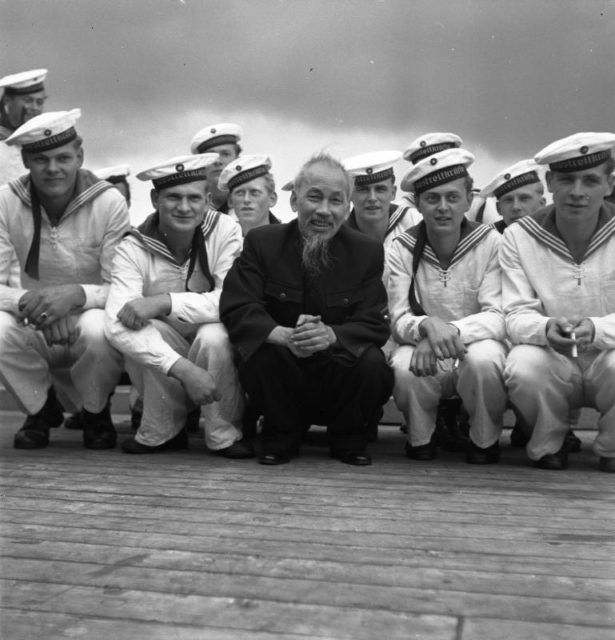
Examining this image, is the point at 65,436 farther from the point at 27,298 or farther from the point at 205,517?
the point at 205,517

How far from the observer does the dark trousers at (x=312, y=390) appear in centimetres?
418

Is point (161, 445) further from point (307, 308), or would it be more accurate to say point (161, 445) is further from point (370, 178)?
point (370, 178)

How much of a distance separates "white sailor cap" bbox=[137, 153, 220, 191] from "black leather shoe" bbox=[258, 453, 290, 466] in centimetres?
139

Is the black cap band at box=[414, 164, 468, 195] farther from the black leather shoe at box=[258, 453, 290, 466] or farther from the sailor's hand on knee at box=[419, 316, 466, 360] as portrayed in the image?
the black leather shoe at box=[258, 453, 290, 466]

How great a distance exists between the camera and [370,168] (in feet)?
18.5

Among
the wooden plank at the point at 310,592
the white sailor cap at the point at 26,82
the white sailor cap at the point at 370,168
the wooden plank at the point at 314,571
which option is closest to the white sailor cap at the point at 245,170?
the white sailor cap at the point at 370,168

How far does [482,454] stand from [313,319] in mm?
1008

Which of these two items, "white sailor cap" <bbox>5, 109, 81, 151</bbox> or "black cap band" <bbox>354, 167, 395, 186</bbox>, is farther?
"black cap band" <bbox>354, 167, 395, 186</bbox>

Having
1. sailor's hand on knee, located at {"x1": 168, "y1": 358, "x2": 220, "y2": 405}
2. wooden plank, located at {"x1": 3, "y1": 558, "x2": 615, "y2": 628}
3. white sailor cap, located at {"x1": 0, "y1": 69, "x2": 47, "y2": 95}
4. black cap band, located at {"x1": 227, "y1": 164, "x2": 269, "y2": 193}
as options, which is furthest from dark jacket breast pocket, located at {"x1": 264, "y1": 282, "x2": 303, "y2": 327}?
white sailor cap, located at {"x1": 0, "y1": 69, "x2": 47, "y2": 95}

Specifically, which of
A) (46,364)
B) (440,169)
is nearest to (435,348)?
(440,169)

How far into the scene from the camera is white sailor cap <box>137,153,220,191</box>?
4562 mm

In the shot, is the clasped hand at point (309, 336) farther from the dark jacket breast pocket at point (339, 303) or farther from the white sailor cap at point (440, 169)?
the white sailor cap at point (440, 169)

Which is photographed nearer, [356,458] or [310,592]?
[310,592]

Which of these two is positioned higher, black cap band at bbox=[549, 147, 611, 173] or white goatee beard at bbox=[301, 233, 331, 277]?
black cap band at bbox=[549, 147, 611, 173]
